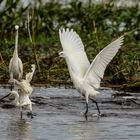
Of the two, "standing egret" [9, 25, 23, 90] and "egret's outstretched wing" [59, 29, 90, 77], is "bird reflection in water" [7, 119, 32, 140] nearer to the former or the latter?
"egret's outstretched wing" [59, 29, 90, 77]

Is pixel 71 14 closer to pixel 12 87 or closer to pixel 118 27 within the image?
pixel 118 27

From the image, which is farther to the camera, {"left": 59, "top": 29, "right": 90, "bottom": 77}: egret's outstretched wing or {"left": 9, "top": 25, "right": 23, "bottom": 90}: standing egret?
{"left": 9, "top": 25, "right": 23, "bottom": 90}: standing egret

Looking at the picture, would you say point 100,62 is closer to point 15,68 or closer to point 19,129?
point 19,129

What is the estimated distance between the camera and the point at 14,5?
1889 centimetres

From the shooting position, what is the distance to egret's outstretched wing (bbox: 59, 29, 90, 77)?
11047mm

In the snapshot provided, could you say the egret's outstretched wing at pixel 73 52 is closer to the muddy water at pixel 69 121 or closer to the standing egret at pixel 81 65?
the standing egret at pixel 81 65

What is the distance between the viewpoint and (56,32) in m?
20.2

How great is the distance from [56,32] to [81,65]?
9.10 meters

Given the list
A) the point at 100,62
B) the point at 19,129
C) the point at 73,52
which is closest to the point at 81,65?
the point at 73,52

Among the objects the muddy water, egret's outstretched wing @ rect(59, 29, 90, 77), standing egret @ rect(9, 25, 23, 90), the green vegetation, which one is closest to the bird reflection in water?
the muddy water

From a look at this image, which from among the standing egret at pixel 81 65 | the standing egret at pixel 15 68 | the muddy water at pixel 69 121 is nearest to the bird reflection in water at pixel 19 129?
the muddy water at pixel 69 121

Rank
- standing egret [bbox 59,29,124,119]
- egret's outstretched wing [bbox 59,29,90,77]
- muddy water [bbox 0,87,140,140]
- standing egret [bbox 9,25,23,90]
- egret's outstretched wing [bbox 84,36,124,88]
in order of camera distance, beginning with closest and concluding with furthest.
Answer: muddy water [bbox 0,87,140,140], egret's outstretched wing [bbox 84,36,124,88], standing egret [bbox 59,29,124,119], egret's outstretched wing [bbox 59,29,90,77], standing egret [bbox 9,25,23,90]

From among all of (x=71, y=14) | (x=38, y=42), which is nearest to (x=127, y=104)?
(x=38, y=42)

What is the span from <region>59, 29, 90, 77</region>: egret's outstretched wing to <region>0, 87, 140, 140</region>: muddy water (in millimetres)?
649
